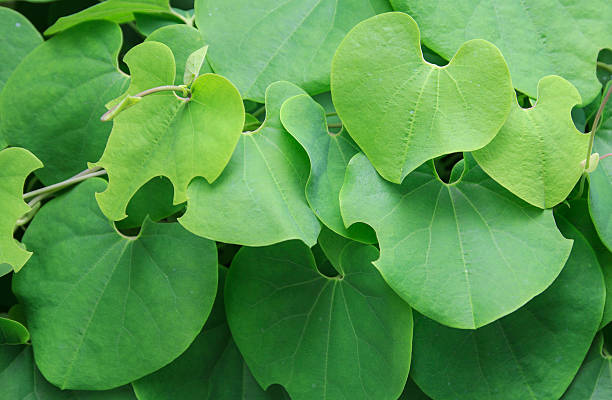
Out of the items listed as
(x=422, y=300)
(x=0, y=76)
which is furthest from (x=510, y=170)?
(x=0, y=76)

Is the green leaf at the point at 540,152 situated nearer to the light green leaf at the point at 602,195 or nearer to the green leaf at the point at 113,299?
the light green leaf at the point at 602,195

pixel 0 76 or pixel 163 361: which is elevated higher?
pixel 0 76

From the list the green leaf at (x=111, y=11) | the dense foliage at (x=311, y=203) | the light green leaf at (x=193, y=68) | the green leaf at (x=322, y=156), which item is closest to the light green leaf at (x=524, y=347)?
the dense foliage at (x=311, y=203)

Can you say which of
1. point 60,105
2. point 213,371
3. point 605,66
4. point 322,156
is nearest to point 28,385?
point 213,371

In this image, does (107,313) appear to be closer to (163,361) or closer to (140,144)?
(163,361)

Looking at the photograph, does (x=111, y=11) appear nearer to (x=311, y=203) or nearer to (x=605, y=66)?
(x=311, y=203)

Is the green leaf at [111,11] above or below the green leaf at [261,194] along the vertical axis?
above
